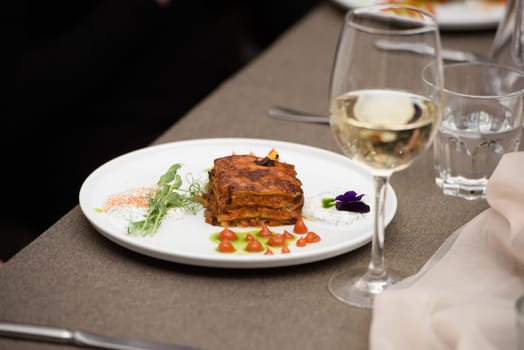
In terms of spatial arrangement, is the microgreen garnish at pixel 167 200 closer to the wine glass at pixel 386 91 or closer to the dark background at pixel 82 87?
the wine glass at pixel 386 91

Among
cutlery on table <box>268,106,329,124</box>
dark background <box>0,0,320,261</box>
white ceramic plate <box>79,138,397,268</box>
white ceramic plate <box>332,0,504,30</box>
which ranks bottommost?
dark background <box>0,0,320,261</box>

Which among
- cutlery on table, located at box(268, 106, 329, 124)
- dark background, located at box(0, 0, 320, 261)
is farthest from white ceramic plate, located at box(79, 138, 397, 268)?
dark background, located at box(0, 0, 320, 261)

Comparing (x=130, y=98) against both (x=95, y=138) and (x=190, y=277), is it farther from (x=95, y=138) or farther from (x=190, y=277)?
(x=190, y=277)

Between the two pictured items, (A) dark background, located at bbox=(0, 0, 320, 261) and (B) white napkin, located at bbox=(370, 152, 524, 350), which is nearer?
(B) white napkin, located at bbox=(370, 152, 524, 350)

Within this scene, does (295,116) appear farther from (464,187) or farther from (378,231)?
(378,231)

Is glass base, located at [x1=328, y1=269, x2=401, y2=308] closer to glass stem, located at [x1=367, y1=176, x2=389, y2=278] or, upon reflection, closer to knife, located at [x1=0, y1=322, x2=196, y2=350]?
glass stem, located at [x1=367, y1=176, x2=389, y2=278]

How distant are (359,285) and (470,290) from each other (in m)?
0.15

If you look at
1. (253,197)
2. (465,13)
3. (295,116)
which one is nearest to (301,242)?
(253,197)

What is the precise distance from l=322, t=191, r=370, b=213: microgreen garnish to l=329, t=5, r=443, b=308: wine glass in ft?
0.80

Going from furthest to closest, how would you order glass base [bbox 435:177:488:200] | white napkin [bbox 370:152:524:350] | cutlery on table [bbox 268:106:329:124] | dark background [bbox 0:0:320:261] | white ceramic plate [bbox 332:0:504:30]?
dark background [bbox 0:0:320:261], white ceramic plate [bbox 332:0:504:30], cutlery on table [bbox 268:106:329:124], glass base [bbox 435:177:488:200], white napkin [bbox 370:152:524:350]

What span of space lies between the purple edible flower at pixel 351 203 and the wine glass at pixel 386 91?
0.24 metres

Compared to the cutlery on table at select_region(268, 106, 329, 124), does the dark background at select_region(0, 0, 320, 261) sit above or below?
below

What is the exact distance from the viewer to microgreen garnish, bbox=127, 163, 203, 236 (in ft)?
3.55

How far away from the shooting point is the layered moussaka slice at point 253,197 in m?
1.08
